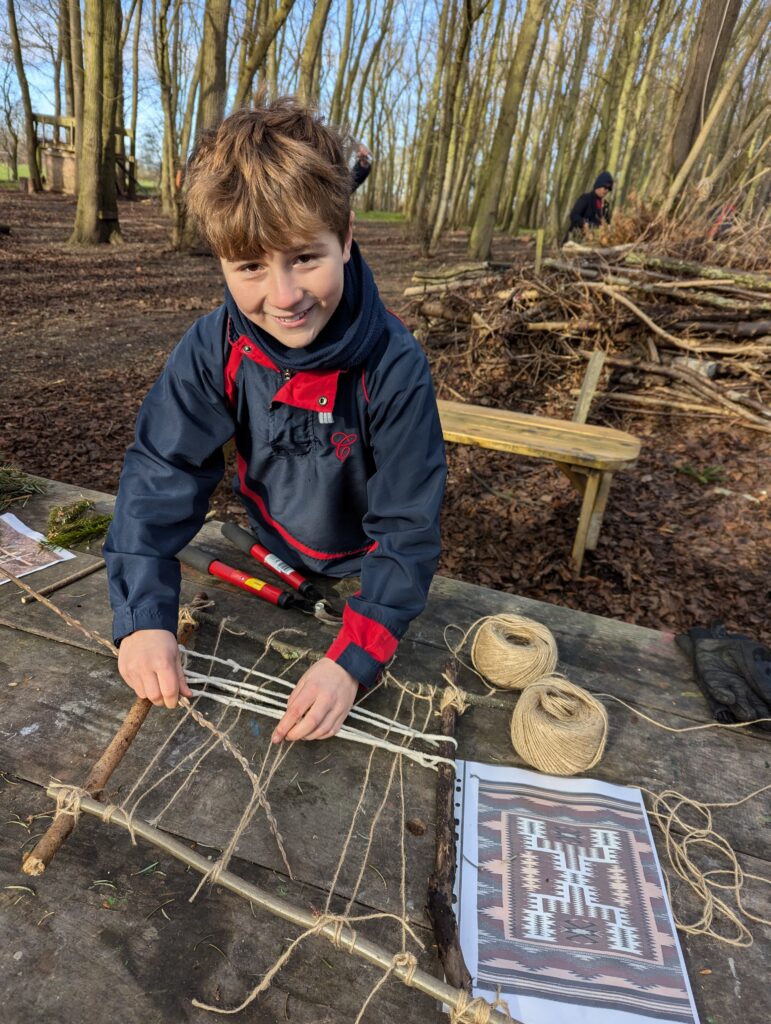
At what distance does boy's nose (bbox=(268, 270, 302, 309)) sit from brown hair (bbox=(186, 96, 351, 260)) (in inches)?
2.3

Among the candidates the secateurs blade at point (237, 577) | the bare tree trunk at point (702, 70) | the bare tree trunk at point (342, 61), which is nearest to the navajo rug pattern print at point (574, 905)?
the secateurs blade at point (237, 577)

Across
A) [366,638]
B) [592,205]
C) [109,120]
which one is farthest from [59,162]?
[366,638]

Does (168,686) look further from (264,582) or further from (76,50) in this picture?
(76,50)

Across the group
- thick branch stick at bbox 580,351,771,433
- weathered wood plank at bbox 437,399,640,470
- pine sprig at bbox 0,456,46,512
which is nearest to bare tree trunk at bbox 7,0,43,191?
thick branch stick at bbox 580,351,771,433

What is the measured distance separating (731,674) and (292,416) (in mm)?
1374

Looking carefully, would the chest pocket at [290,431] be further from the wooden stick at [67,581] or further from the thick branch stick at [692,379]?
the thick branch stick at [692,379]

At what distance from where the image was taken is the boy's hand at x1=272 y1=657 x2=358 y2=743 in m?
1.36

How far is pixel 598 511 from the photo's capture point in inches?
149

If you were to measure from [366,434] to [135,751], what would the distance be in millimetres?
995

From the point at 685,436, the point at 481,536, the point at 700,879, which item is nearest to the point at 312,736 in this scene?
the point at 700,879

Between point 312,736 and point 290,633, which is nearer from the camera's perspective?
point 312,736

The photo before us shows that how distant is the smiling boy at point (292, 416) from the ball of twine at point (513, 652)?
0.75 ft

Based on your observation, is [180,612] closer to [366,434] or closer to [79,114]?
[366,434]

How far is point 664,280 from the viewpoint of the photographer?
570 centimetres
